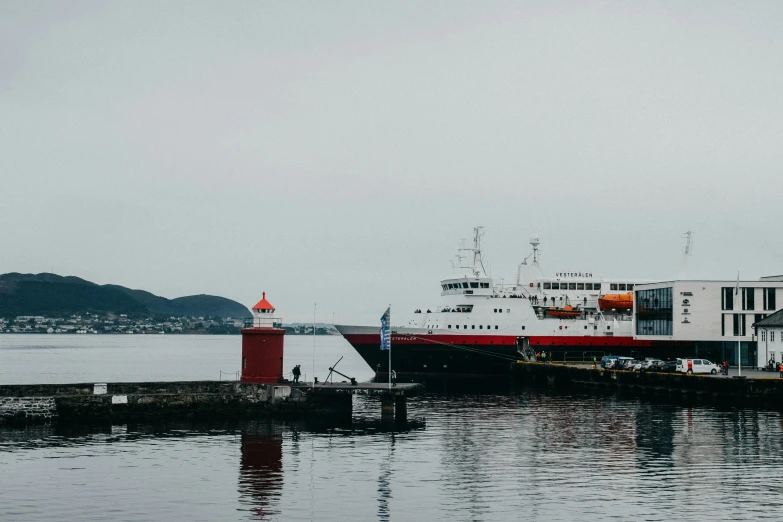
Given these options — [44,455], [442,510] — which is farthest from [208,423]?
[442,510]

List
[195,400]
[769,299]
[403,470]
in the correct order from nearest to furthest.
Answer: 1. [403,470]
2. [195,400]
3. [769,299]

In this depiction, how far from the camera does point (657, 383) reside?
58938 millimetres

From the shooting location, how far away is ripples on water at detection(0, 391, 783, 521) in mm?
23500

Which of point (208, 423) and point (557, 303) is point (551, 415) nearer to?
point (208, 423)

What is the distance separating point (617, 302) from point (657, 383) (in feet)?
87.7

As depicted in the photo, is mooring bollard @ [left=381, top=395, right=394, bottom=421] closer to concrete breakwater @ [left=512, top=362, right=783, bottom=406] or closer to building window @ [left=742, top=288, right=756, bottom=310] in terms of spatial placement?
concrete breakwater @ [left=512, top=362, right=783, bottom=406]

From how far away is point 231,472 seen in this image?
94.6ft

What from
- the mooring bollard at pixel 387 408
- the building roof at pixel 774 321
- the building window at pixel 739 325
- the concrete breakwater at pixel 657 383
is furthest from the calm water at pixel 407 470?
the building window at pixel 739 325

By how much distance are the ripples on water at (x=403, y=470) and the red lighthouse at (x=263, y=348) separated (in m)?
3.30

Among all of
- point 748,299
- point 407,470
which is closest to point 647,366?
point 748,299

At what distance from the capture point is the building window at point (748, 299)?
2847 inches

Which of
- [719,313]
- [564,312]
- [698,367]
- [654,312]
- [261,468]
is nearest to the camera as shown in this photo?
[261,468]

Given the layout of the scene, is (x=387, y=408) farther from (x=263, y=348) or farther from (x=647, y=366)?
(x=647, y=366)

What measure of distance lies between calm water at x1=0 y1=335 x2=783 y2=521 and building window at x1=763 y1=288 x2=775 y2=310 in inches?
1203
